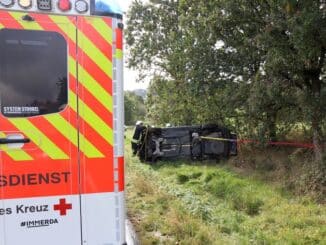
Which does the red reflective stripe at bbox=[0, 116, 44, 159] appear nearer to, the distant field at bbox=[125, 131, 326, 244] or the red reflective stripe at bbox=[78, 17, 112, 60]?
the red reflective stripe at bbox=[78, 17, 112, 60]

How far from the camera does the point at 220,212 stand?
7.69m

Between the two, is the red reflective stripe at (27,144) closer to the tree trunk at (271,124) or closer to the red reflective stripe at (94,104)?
the red reflective stripe at (94,104)

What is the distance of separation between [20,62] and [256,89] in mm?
7207

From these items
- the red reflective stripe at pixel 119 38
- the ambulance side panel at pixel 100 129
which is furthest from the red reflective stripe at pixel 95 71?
the red reflective stripe at pixel 119 38

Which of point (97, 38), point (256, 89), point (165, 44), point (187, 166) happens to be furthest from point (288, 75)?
point (165, 44)

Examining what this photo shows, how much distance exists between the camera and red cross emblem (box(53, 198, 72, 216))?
4043mm

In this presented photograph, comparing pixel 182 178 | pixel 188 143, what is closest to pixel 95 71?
pixel 182 178

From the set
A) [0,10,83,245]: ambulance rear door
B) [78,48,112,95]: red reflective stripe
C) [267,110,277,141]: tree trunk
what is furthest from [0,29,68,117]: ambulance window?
[267,110,277,141]: tree trunk

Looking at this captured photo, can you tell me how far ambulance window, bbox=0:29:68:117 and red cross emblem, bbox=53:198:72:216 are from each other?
83 cm

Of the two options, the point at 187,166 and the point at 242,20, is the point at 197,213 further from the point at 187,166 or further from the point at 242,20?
the point at 187,166

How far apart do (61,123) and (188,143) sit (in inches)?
435

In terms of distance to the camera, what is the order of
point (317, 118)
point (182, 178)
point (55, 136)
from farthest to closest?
point (182, 178) < point (317, 118) < point (55, 136)

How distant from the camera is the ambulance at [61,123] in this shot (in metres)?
3.88

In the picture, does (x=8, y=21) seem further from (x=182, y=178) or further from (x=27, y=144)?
(x=182, y=178)
